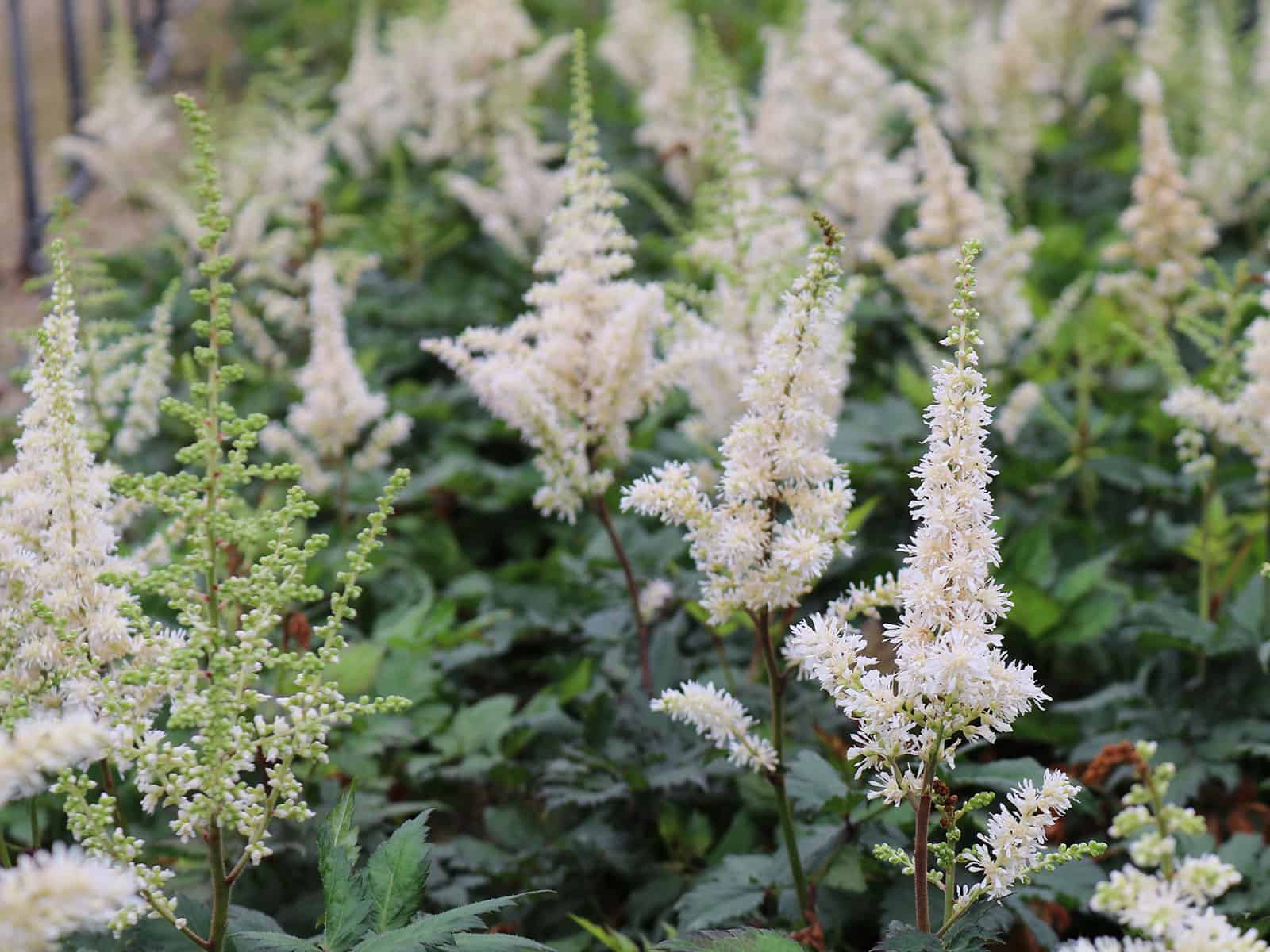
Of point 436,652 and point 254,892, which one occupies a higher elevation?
point 436,652

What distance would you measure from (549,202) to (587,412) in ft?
9.26

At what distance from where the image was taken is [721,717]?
2062 mm

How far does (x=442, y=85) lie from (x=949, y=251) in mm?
3624

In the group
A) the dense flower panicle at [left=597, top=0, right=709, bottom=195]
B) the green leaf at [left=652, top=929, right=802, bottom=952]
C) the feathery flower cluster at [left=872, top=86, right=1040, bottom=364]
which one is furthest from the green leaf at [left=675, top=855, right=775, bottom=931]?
the dense flower panicle at [left=597, top=0, right=709, bottom=195]

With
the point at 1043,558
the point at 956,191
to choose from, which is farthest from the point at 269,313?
the point at 1043,558

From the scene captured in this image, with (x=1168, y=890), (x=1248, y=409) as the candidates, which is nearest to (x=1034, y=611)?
(x=1248, y=409)

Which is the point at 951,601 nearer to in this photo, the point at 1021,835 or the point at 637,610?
the point at 1021,835

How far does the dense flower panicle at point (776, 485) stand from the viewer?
2.03 metres

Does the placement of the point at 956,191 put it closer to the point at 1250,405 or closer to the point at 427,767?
the point at 1250,405

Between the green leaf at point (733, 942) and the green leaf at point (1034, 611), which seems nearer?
the green leaf at point (733, 942)

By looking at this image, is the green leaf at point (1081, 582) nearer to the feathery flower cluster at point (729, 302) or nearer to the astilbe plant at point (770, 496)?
the feathery flower cluster at point (729, 302)

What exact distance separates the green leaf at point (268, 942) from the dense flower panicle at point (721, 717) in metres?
0.62

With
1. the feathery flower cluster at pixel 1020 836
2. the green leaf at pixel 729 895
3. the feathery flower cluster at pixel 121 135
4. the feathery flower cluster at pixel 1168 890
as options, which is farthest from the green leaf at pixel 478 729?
the feathery flower cluster at pixel 121 135

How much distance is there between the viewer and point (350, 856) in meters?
1.92
